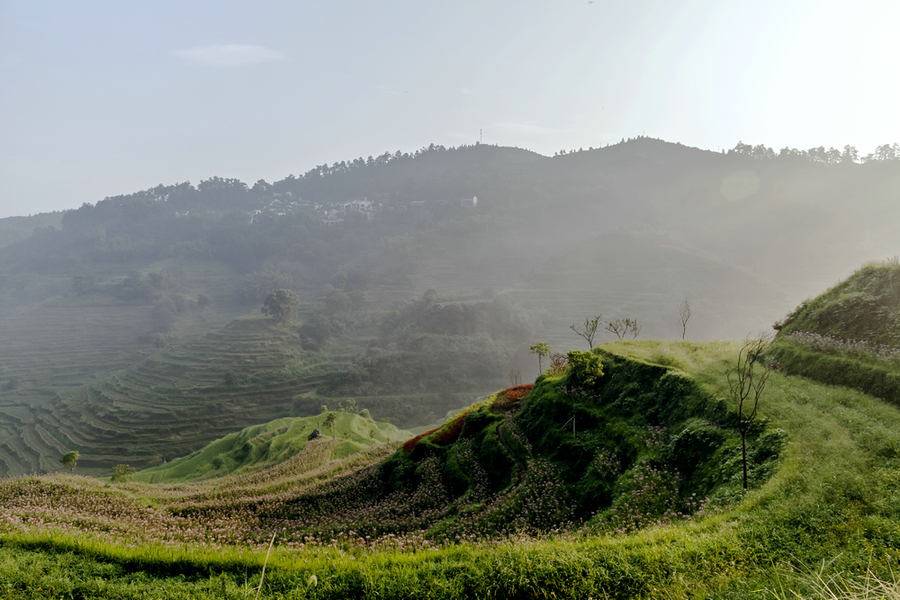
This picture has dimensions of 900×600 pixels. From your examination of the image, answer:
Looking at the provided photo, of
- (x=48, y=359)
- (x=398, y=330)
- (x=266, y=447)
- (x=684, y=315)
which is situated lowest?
(x=48, y=359)

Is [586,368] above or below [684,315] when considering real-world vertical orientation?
above

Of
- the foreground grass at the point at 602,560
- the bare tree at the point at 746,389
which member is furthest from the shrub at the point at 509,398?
the foreground grass at the point at 602,560

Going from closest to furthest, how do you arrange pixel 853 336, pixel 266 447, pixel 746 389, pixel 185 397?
pixel 746 389 → pixel 853 336 → pixel 266 447 → pixel 185 397

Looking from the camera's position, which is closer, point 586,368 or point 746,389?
point 746,389

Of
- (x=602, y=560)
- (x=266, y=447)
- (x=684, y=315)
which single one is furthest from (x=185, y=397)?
(x=602, y=560)

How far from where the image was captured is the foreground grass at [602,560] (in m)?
7.81

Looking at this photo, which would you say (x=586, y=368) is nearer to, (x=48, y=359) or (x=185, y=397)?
(x=185, y=397)

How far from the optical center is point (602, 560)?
8562 millimetres

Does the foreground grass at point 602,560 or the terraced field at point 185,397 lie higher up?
the foreground grass at point 602,560

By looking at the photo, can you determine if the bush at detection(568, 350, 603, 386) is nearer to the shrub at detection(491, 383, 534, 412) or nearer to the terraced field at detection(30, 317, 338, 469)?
the shrub at detection(491, 383, 534, 412)

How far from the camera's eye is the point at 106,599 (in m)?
8.10

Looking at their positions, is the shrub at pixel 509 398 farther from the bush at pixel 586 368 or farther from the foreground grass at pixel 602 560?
the foreground grass at pixel 602 560

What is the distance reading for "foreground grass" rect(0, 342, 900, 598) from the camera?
781 centimetres

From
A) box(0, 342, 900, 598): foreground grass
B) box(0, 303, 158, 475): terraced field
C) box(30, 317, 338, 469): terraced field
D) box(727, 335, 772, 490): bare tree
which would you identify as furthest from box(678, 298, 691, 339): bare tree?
box(0, 303, 158, 475): terraced field
